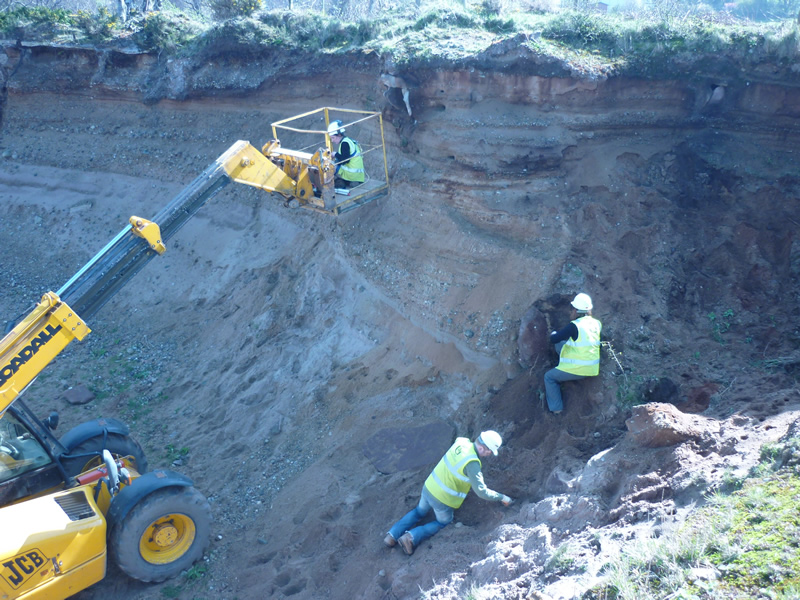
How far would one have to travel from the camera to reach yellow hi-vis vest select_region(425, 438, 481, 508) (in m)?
6.60

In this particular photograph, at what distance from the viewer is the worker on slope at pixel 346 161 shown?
976 centimetres

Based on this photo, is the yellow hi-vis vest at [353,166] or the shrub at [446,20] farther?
the shrub at [446,20]

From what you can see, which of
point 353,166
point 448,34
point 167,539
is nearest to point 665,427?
point 167,539

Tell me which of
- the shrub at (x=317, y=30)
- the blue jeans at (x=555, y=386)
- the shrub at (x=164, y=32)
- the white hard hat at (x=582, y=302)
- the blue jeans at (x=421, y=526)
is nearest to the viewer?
the blue jeans at (x=421, y=526)

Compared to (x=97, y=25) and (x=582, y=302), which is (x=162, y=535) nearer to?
(x=582, y=302)

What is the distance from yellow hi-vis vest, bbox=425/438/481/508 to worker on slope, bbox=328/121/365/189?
16.0ft

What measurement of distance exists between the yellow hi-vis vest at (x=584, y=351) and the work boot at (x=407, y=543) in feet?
8.66

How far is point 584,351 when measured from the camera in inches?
292

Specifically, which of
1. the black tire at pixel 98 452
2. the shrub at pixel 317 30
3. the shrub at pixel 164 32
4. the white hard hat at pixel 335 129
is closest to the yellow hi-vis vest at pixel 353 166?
the white hard hat at pixel 335 129

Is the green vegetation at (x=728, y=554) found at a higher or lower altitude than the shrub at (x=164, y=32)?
lower

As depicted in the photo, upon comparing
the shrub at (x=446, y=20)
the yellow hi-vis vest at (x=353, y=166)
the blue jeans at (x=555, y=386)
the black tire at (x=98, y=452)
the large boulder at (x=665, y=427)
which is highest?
the shrub at (x=446, y=20)

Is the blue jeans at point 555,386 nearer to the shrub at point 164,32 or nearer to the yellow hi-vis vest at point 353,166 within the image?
the yellow hi-vis vest at point 353,166

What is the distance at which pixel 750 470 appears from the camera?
5160mm

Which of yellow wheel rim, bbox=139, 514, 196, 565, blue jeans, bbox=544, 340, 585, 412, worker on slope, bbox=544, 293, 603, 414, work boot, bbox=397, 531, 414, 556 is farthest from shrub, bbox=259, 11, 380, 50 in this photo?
work boot, bbox=397, 531, 414, 556
